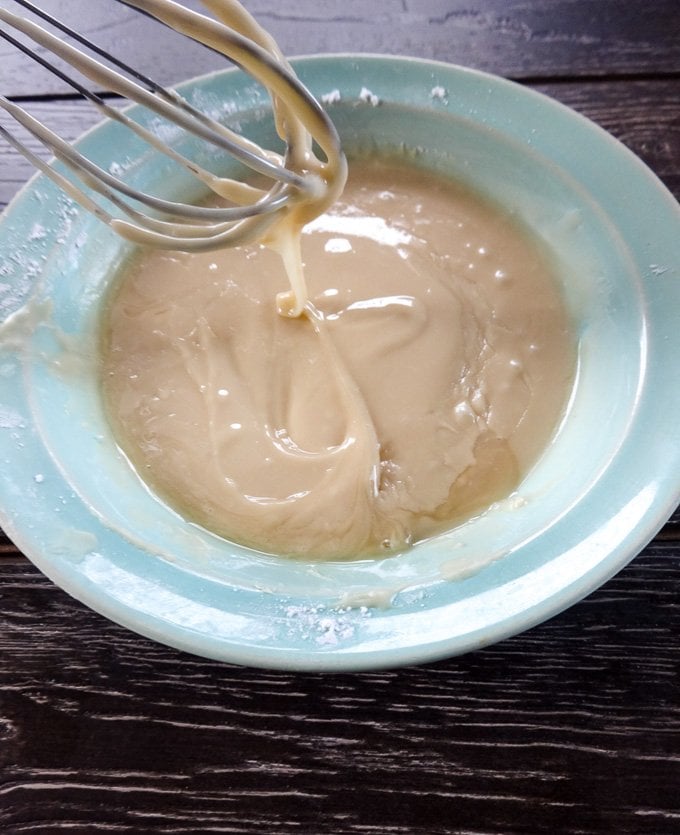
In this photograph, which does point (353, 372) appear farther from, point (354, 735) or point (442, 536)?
point (354, 735)

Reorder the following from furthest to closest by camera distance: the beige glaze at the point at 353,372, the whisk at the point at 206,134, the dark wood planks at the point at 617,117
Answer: the dark wood planks at the point at 617,117 → the beige glaze at the point at 353,372 → the whisk at the point at 206,134

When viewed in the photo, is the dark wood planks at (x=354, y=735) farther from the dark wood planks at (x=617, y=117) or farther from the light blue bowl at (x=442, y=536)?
the dark wood planks at (x=617, y=117)

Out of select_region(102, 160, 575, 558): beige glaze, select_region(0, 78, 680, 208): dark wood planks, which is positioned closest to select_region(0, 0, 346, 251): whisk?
select_region(102, 160, 575, 558): beige glaze

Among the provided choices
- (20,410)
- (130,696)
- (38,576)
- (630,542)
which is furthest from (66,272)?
(630,542)

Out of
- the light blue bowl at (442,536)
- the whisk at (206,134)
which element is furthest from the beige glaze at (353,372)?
the whisk at (206,134)

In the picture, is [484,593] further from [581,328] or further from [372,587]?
[581,328]

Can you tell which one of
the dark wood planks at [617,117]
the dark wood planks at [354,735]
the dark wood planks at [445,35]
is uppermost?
the dark wood planks at [445,35]

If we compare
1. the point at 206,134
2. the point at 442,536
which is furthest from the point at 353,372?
the point at 206,134

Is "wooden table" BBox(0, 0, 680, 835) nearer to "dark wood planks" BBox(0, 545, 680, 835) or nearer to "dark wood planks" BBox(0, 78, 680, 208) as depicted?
"dark wood planks" BBox(0, 545, 680, 835)
